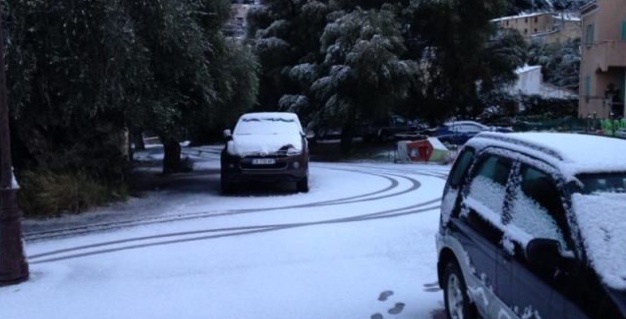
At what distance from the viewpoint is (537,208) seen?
155 inches

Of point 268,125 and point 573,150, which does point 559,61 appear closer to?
point 268,125

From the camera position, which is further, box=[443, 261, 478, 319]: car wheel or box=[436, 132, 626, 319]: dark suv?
box=[443, 261, 478, 319]: car wheel

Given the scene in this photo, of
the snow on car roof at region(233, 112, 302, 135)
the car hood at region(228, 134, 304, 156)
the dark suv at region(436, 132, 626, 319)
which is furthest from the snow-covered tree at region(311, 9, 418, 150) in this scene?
the dark suv at region(436, 132, 626, 319)

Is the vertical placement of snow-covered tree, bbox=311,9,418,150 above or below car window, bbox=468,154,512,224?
above

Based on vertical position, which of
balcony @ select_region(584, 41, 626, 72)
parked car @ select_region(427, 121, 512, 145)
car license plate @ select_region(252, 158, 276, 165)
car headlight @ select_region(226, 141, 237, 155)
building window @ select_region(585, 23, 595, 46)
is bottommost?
Result: parked car @ select_region(427, 121, 512, 145)

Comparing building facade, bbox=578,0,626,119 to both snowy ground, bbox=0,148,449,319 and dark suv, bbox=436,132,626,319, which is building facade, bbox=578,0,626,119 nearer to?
snowy ground, bbox=0,148,449,319

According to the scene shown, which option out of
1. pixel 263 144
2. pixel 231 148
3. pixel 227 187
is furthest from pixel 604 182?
pixel 227 187

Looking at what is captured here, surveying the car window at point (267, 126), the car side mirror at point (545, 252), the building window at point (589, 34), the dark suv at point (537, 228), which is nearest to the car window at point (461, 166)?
the dark suv at point (537, 228)

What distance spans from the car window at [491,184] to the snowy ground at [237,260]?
145cm

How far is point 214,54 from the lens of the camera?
54.3 feet

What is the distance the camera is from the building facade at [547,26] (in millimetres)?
62344

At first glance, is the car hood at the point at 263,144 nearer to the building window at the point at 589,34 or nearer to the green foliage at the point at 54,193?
the green foliage at the point at 54,193

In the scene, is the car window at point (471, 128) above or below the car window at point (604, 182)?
below

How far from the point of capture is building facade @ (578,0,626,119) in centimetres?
3397
